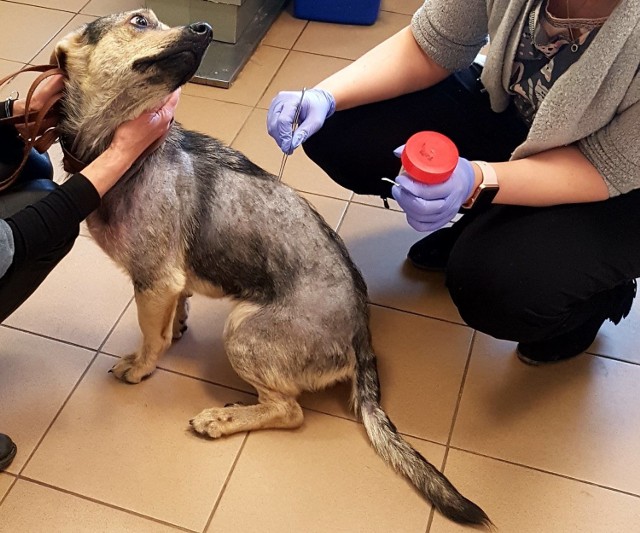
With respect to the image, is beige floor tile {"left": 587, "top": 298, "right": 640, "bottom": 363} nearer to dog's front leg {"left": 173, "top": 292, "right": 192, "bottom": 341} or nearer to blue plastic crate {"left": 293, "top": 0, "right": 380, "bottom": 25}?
dog's front leg {"left": 173, "top": 292, "right": 192, "bottom": 341}

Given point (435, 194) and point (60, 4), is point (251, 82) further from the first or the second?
point (435, 194)

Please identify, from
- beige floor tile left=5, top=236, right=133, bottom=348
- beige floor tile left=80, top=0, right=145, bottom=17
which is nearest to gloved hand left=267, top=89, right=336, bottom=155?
beige floor tile left=5, top=236, right=133, bottom=348

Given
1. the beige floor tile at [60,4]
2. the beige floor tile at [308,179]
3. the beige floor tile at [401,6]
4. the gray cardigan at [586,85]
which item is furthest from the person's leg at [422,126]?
the beige floor tile at [60,4]

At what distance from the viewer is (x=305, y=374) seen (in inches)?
71.7

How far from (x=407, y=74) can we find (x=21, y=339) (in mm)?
1322

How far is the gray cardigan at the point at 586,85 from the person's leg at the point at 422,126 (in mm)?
119

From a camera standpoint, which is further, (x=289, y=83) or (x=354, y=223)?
(x=289, y=83)

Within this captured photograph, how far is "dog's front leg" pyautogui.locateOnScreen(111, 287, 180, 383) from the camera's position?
1773 millimetres

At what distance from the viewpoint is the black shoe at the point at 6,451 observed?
1781 mm

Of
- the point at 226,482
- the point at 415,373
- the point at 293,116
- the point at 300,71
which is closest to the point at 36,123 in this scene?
the point at 293,116

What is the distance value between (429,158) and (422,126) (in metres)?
0.51

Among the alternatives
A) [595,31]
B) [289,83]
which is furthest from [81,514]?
[289,83]

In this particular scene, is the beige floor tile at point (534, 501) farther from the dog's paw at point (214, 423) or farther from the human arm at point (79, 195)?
the human arm at point (79, 195)

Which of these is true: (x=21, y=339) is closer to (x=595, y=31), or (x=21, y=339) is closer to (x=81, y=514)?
(x=81, y=514)
